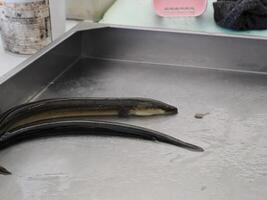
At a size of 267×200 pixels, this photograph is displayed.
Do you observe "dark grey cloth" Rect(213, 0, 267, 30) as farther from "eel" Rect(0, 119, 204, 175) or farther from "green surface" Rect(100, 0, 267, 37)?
"eel" Rect(0, 119, 204, 175)

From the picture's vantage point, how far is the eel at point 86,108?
0.76 m

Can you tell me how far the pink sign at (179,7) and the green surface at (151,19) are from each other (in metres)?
0.01

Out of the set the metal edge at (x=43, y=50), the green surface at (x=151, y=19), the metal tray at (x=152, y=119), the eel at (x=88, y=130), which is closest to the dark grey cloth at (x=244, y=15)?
the green surface at (x=151, y=19)

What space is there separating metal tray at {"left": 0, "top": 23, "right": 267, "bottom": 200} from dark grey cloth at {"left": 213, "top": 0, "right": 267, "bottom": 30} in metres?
0.12

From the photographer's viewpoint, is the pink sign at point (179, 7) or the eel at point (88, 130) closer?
the eel at point (88, 130)

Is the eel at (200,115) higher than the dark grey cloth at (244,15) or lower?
lower

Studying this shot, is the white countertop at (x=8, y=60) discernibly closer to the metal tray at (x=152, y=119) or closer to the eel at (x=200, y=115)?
the metal tray at (x=152, y=119)

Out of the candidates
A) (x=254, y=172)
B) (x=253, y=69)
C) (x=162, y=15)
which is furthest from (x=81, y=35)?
(x=254, y=172)

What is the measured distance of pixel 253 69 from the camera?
3.07 ft

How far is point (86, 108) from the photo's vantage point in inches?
30.8

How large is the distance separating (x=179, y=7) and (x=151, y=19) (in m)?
0.07

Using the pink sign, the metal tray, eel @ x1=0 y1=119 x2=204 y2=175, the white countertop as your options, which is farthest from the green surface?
eel @ x1=0 y1=119 x2=204 y2=175

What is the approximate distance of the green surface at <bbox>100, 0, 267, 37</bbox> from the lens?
1.06 metres

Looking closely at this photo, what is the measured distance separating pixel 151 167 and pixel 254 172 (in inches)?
5.9
